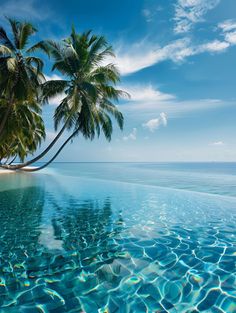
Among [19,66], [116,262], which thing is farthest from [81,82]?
[116,262]

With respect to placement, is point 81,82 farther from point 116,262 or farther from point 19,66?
point 116,262

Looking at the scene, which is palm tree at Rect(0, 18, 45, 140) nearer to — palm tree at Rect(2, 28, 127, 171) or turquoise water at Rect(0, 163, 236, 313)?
palm tree at Rect(2, 28, 127, 171)

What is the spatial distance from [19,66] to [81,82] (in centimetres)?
349

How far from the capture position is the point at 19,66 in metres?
11.7

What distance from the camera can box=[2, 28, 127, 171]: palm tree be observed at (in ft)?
40.5

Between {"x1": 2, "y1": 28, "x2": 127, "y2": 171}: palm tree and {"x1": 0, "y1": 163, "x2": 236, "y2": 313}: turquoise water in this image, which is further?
{"x1": 2, "y1": 28, "x2": 127, "y2": 171}: palm tree

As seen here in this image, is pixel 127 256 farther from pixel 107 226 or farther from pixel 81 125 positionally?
pixel 81 125

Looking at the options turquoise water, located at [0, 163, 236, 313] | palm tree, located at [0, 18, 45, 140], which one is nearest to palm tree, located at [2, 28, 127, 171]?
palm tree, located at [0, 18, 45, 140]

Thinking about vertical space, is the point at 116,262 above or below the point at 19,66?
below

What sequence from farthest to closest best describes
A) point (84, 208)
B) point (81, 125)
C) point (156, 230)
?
point (81, 125) < point (84, 208) < point (156, 230)

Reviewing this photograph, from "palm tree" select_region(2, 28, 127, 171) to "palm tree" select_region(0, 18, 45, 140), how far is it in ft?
3.20

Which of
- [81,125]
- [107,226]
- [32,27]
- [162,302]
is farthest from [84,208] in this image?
[32,27]

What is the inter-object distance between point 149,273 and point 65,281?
1279mm

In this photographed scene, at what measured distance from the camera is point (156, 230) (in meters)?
5.39
